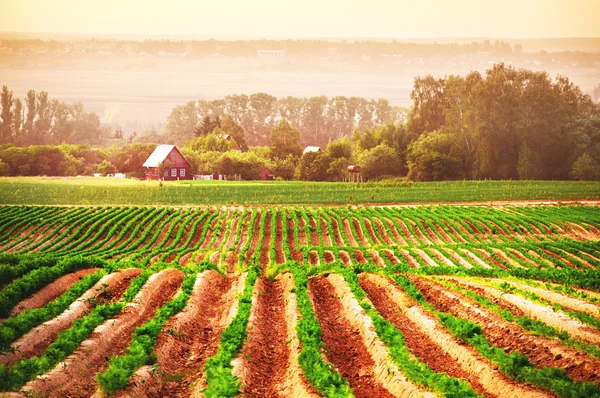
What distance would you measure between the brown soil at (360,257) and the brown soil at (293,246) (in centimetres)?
282

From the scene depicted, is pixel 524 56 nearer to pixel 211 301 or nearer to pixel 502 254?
pixel 502 254

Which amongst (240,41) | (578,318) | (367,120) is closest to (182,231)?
(578,318)

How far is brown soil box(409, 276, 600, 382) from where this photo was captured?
11305 mm

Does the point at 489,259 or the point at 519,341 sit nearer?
the point at 519,341

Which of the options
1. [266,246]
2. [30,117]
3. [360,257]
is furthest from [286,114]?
[360,257]

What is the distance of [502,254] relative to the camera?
3278 cm

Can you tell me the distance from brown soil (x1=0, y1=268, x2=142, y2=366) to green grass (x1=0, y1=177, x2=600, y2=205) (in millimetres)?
33166

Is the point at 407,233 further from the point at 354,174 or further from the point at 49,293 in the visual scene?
the point at 354,174

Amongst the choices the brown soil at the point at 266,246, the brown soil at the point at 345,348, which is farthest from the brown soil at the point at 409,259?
the brown soil at the point at 345,348

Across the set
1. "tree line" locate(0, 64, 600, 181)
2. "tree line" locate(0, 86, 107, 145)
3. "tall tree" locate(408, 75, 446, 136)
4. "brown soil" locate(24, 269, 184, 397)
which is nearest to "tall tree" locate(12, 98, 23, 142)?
"tree line" locate(0, 86, 107, 145)

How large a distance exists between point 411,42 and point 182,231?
157m

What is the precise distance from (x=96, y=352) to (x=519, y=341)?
28.4 feet

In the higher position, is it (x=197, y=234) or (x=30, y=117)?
(x=30, y=117)

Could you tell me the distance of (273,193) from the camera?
58125mm
